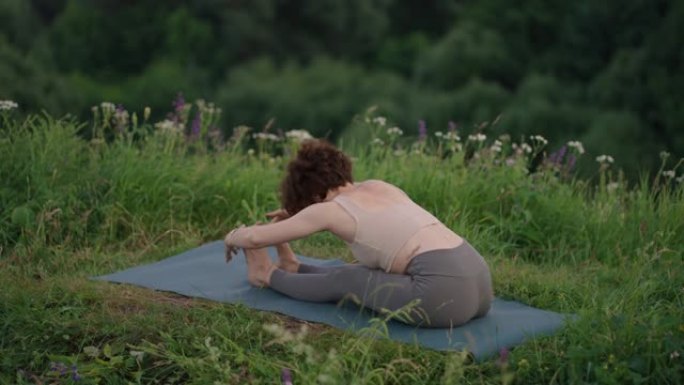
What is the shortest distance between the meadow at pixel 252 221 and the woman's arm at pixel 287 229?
299 mm

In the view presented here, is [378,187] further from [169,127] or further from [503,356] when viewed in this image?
[169,127]

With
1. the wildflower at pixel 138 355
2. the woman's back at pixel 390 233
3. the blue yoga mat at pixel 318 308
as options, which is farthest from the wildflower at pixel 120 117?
the wildflower at pixel 138 355

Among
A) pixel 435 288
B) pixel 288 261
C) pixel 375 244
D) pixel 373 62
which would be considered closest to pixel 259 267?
pixel 288 261

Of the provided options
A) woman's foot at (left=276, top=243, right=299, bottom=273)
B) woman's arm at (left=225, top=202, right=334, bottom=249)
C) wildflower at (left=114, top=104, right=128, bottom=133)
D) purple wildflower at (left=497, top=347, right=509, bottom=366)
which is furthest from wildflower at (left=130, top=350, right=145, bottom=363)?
wildflower at (left=114, top=104, right=128, bottom=133)

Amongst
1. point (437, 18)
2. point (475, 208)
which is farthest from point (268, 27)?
point (475, 208)

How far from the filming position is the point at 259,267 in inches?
208

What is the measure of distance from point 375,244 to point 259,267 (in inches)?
28.9

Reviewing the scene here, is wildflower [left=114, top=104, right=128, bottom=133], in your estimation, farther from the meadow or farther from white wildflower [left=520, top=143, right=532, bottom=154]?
white wildflower [left=520, top=143, right=532, bottom=154]

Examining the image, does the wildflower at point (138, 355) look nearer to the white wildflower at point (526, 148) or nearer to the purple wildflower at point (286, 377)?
the purple wildflower at point (286, 377)

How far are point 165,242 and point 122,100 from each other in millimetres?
33479

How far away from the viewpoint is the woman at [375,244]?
4680 millimetres

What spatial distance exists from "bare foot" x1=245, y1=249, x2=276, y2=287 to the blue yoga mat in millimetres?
45

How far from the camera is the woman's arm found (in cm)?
480

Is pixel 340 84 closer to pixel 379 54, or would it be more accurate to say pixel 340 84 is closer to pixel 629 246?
pixel 379 54
